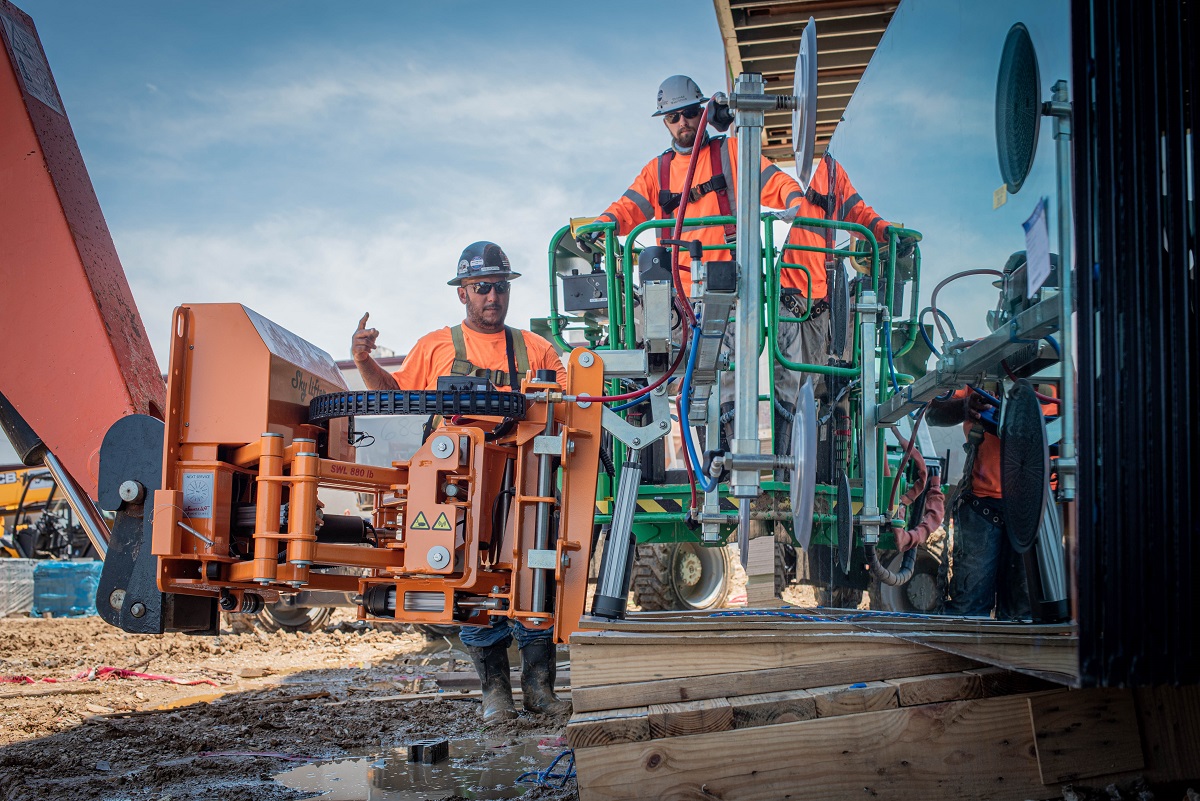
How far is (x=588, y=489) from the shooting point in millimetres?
3779

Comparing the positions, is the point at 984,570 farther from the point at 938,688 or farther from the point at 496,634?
the point at 496,634

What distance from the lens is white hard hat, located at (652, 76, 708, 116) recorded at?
5527mm

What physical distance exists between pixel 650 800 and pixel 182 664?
630 cm

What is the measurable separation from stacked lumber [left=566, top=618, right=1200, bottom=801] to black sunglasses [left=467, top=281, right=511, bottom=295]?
11.1 ft

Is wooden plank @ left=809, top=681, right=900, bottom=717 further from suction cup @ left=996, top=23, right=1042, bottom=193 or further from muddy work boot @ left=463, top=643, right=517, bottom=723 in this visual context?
muddy work boot @ left=463, top=643, right=517, bottom=723

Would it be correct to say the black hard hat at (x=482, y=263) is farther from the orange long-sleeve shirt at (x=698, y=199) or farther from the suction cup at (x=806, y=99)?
the suction cup at (x=806, y=99)

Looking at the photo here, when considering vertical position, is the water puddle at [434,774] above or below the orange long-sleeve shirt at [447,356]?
below

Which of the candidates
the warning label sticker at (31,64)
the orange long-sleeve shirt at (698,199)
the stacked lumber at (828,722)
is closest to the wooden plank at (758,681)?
the stacked lumber at (828,722)

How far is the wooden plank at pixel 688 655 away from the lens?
8.70 feet

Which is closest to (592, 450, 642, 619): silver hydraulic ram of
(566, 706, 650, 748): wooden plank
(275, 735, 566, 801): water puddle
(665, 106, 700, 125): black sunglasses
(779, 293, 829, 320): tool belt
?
(275, 735, 566, 801): water puddle

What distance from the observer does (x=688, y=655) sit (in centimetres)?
271

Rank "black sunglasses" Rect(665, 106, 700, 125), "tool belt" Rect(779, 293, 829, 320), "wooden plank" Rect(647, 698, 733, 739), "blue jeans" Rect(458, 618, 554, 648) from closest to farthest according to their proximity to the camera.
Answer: "wooden plank" Rect(647, 698, 733, 739) < "blue jeans" Rect(458, 618, 554, 648) < "tool belt" Rect(779, 293, 829, 320) < "black sunglasses" Rect(665, 106, 700, 125)

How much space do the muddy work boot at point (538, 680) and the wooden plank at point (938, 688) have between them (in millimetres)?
2636

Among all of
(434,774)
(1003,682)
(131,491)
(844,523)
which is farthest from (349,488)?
(1003,682)
